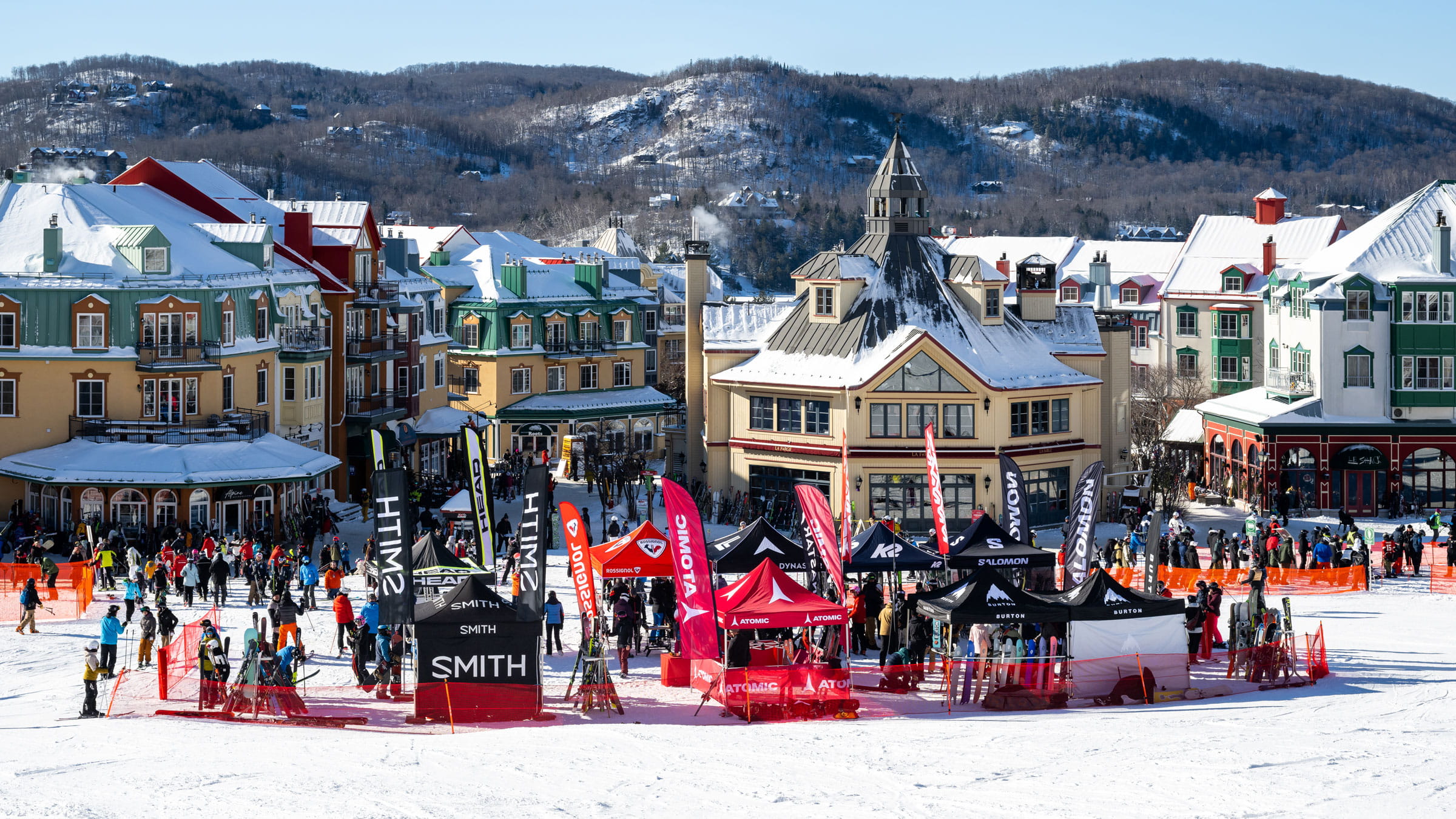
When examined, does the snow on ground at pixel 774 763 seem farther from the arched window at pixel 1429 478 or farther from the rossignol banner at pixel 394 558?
the arched window at pixel 1429 478

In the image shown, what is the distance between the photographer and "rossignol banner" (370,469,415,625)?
30.1m

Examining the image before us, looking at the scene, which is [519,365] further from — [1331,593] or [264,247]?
[1331,593]

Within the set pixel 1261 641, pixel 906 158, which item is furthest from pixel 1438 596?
pixel 906 158

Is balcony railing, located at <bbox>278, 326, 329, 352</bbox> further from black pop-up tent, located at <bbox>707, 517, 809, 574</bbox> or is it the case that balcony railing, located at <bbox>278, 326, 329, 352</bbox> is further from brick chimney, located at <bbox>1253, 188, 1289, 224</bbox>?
brick chimney, located at <bbox>1253, 188, 1289, 224</bbox>

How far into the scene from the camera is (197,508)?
164 feet

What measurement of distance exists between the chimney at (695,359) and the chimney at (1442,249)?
962 inches

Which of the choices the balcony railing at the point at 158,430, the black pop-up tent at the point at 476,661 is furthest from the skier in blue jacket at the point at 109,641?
the balcony railing at the point at 158,430

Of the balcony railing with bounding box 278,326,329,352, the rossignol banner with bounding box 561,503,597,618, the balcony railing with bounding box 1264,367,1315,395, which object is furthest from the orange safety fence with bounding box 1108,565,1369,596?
the balcony railing with bounding box 278,326,329,352

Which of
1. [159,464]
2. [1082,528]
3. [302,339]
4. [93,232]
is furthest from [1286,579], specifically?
[93,232]

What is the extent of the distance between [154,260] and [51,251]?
2.94 meters

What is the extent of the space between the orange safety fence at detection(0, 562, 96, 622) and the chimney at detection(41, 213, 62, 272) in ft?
38.9

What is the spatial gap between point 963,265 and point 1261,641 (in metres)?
26.5

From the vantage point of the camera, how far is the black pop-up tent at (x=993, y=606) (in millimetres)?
30250

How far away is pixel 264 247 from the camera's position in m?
56.4
